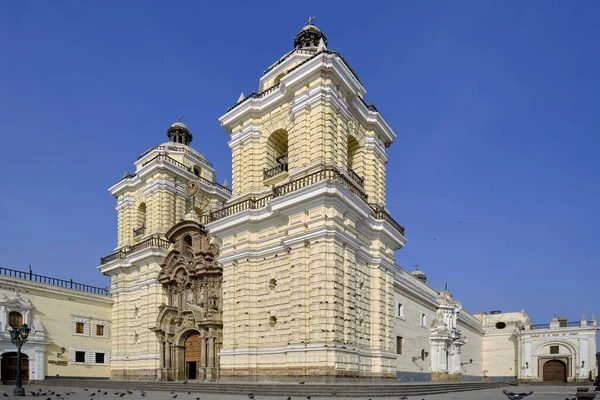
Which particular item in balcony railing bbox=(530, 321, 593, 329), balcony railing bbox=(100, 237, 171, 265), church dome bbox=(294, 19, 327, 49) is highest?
church dome bbox=(294, 19, 327, 49)

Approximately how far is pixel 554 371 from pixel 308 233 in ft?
139

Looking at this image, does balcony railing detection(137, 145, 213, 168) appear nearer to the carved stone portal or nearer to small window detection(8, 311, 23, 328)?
the carved stone portal

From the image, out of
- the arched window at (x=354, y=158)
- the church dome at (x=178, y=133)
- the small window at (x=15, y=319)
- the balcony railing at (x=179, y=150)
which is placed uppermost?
the church dome at (x=178, y=133)

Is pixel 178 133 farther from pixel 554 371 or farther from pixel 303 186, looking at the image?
pixel 554 371

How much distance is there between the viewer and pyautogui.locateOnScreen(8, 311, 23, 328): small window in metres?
30.3

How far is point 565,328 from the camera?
157ft

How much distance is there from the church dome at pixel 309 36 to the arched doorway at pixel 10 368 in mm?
27706

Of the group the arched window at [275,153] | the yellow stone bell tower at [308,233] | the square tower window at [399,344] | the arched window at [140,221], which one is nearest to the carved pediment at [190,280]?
the yellow stone bell tower at [308,233]

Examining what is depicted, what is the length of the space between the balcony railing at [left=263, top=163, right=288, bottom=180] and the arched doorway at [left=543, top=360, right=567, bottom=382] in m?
41.7

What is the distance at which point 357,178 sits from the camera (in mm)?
24828

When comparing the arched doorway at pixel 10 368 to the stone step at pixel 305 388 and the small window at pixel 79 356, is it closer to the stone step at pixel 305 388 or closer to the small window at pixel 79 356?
the small window at pixel 79 356

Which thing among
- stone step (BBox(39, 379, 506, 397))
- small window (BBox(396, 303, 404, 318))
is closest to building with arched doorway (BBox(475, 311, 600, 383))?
small window (BBox(396, 303, 404, 318))

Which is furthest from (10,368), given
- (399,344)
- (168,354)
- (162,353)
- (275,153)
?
(399,344)

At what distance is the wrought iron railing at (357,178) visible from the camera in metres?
24.3
